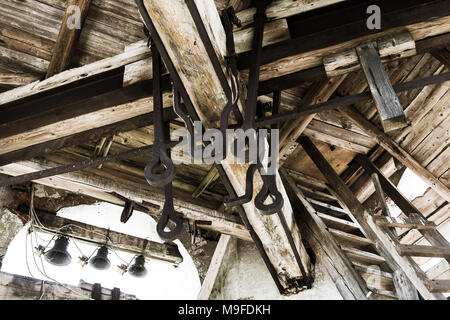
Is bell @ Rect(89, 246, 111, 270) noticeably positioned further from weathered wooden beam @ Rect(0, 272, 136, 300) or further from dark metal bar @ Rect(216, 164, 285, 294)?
dark metal bar @ Rect(216, 164, 285, 294)

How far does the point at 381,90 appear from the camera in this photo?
2510mm

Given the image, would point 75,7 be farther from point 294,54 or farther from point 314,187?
point 314,187

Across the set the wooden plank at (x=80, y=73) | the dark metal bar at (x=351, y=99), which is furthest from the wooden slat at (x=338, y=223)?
the wooden plank at (x=80, y=73)

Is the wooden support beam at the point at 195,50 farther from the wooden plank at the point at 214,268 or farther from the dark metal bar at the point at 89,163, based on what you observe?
the wooden plank at the point at 214,268

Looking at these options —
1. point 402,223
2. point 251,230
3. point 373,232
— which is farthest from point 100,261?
point 402,223

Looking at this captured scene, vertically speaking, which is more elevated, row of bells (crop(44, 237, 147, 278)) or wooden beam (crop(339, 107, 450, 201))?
wooden beam (crop(339, 107, 450, 201))

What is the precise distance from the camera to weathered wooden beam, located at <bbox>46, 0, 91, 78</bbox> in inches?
138

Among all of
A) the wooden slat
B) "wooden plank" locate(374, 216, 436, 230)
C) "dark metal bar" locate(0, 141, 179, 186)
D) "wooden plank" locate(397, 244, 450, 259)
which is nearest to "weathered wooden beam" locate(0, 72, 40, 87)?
"dark metal bar" locate(0, 141, 179, 186)

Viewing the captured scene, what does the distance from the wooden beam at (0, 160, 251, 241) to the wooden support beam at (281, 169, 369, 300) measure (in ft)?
2.37

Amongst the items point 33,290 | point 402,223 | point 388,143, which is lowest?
point 33,290

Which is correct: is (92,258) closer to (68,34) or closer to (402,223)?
(68,34)

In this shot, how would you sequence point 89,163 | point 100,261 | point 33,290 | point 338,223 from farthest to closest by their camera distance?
point 100,261 → point 338,223 → point 33,290 → point 89,163

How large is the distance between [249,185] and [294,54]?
3.53 feet

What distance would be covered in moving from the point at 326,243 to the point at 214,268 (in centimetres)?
157
